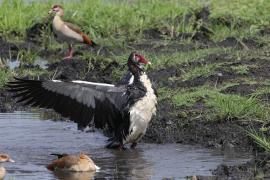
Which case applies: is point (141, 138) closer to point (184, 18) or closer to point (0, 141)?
point (0, 141)

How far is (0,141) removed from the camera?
32.1ft

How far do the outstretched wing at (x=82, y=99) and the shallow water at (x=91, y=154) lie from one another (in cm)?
29

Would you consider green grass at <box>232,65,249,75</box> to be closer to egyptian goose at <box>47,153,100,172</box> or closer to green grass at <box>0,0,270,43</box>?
green grass at <box>0,0,270,43</box>

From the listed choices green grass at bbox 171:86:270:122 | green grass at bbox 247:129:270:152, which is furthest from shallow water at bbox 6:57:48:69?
green grass at bbox 247:129:270:152

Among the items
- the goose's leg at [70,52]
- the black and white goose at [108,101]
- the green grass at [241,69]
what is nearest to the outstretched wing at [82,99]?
the black and white goose at [108,101]

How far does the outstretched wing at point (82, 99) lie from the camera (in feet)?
31.3

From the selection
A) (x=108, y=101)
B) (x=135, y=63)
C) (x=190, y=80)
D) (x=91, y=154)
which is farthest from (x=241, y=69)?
(x=91, y=154)

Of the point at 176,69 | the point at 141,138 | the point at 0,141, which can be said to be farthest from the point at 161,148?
the point at 176,69

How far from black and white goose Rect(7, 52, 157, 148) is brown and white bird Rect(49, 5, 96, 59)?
428cm

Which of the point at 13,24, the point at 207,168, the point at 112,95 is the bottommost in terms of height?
the point at 207,168

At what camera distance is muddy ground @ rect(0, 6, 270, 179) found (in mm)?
9312

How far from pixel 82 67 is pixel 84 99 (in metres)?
3.45

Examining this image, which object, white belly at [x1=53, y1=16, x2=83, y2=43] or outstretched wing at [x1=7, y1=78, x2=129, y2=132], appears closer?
outstretched wing at [x1=7, y1=78, x2=129, y2=132]

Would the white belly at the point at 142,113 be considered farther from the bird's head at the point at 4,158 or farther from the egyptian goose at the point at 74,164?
the bird's head at the point at 4,158
